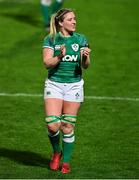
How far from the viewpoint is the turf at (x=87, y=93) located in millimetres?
11703

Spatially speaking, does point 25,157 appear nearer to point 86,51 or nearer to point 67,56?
point 67,56

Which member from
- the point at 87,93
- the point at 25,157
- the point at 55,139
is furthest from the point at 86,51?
the point at 87,93

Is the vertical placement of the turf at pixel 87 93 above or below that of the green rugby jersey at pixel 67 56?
below

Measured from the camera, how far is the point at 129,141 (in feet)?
43.2

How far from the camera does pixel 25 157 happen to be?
12094 mm

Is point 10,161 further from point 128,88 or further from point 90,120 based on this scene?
point 128,88

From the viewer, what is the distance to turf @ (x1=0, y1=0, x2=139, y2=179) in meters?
11.7

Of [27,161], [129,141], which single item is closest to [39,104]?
Answer: [129,141]

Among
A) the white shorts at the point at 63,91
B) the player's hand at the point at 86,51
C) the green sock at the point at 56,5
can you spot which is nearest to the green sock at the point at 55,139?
the white shorts at the point at 63,91

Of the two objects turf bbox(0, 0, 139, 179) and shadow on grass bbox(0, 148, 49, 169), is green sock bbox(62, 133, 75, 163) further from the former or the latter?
shadow on grass bbox(0, 148, 49, 169)

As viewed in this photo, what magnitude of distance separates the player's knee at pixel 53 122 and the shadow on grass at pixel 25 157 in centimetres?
66

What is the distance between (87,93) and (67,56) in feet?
20.3

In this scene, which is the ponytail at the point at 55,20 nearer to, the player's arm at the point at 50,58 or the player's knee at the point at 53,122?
the player's arm at the point at 50,58

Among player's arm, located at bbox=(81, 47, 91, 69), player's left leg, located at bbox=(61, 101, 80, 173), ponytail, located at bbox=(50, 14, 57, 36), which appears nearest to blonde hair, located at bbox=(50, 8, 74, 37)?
ponytail, located at bbox=(50, 14, 57, 36)
